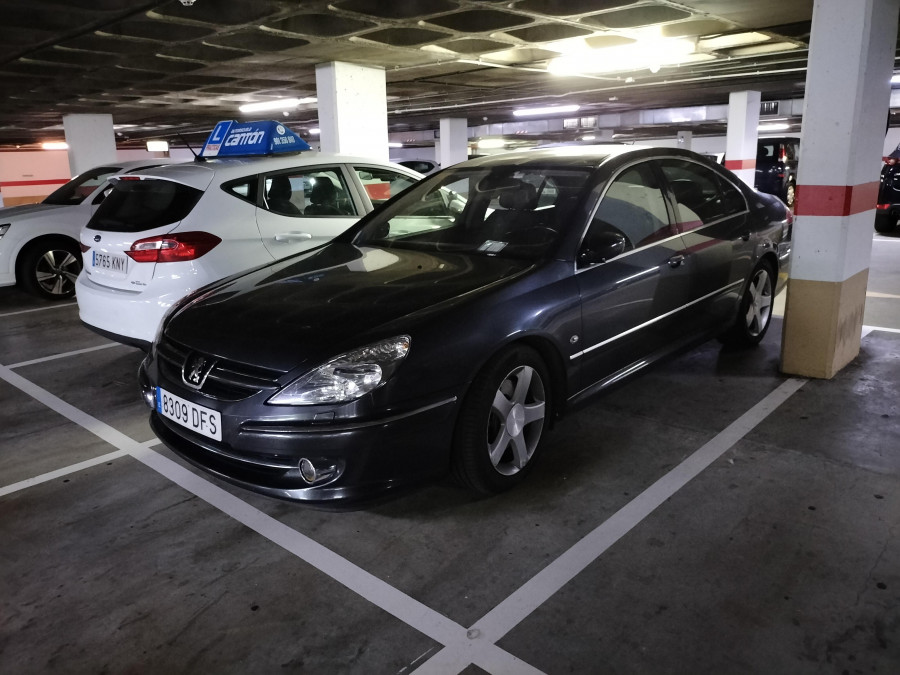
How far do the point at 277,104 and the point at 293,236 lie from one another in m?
9.97

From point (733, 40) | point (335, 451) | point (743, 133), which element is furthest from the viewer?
point (743, 133)

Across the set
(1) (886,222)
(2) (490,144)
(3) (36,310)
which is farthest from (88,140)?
(2) (490,144)

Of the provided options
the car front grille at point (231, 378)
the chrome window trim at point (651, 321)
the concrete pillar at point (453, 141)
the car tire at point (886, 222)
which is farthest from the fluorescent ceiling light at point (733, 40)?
the concrete pillar at point (453, 141)

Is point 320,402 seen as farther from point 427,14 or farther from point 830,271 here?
point 427,14

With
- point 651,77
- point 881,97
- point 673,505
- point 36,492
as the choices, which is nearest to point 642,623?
point 673,505

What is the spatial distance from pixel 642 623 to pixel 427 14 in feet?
17.0

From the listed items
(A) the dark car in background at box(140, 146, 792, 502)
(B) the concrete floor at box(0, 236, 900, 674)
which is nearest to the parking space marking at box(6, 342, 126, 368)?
(B) the concrete floor at box(0, 236, 900, 674)

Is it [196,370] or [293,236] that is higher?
[293,236]

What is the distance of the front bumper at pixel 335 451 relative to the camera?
2.42 metres

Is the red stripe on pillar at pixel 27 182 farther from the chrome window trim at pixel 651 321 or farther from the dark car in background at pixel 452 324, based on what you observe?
the chrome window trim at pixel 651 321

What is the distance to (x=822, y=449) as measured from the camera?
3.40 meters

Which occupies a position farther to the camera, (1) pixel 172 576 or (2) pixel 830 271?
(2) pixel 830 271

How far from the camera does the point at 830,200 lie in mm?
4129

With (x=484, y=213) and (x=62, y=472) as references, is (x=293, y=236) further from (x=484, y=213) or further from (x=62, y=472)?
(x=62, y=472)
